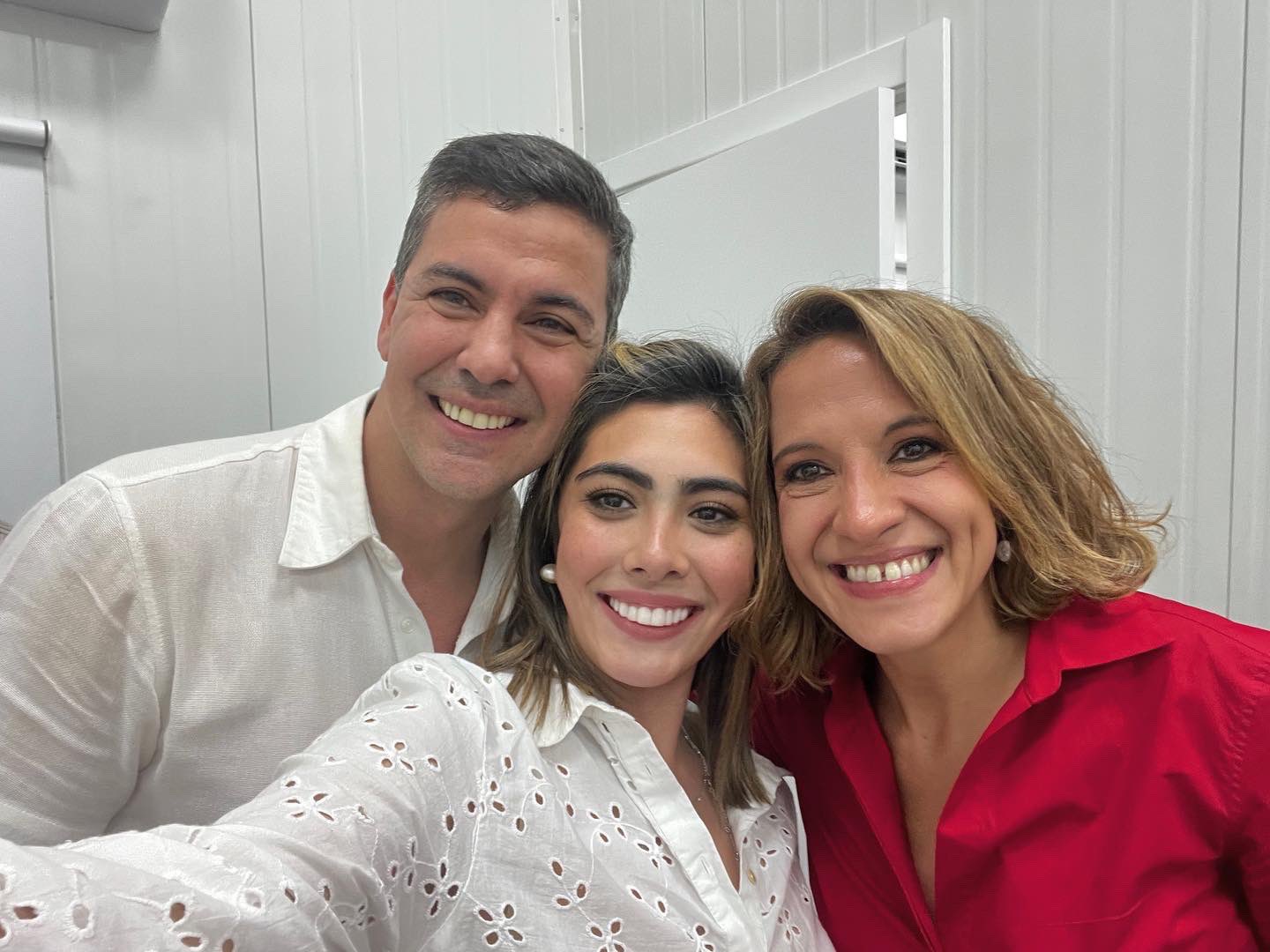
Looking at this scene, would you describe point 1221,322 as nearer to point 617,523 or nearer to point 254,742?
point 617,523

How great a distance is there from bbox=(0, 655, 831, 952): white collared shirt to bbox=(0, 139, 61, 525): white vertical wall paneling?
153 centimetres

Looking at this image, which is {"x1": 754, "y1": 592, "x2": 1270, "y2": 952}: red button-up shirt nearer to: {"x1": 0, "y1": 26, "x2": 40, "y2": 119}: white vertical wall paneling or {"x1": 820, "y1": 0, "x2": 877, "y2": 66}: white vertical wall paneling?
{"x1": 820, "y1": 0, "x2": 877, "y2": 66}: white vertical wall paneling

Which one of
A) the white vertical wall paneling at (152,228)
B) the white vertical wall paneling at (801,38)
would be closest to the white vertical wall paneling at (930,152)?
the white vertical wall paneling at (801,38)

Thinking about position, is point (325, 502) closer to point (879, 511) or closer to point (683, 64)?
point (879, 511)

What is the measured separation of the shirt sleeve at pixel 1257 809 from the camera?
108 cm

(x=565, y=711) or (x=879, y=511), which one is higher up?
(x=879, y=511)

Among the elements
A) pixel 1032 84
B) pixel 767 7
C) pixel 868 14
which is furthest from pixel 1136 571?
pixel 767 7

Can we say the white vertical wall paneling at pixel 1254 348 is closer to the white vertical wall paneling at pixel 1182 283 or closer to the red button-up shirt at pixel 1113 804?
the white vertical wall paneling at pixel 1182 283

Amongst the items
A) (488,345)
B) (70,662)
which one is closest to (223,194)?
(488,345)

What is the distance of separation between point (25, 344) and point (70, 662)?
4.03ft

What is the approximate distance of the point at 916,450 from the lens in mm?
1241

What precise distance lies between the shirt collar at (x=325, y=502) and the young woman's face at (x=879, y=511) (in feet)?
2.09

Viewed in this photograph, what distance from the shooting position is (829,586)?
127 cm

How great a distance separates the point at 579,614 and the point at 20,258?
5.54ft
